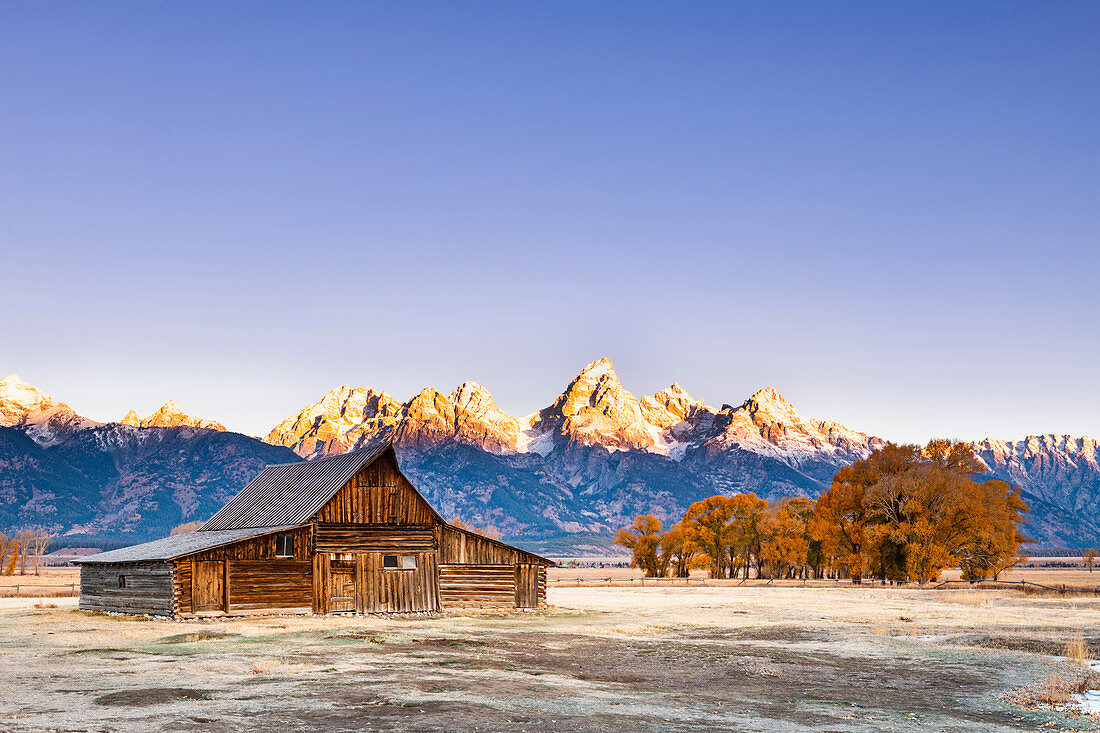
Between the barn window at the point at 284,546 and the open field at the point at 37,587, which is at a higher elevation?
the barn window at the point at 284,546

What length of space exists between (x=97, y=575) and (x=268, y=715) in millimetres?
35345

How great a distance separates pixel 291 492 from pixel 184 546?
6631mm

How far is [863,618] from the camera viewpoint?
159 feet

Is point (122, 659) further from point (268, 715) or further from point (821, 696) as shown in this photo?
point (821, 696)

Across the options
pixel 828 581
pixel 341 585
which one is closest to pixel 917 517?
pixel 828 581

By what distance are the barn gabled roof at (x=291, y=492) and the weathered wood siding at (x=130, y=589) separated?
5.87 metres

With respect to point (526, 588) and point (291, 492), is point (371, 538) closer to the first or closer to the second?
point (291, 492)

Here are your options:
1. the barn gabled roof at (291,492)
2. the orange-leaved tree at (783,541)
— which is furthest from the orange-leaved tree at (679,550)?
the barn gabled roof at (291,492)

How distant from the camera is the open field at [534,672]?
19.9 m

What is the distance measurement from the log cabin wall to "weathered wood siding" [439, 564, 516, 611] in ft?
23.8

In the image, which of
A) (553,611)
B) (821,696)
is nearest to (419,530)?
(553,611)

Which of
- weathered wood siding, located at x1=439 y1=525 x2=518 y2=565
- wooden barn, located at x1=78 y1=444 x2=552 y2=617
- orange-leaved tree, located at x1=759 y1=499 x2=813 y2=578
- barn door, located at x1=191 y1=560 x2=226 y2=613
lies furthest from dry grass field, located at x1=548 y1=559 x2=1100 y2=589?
barn door, located at x1=191 y1=560 x2=226 y2=613

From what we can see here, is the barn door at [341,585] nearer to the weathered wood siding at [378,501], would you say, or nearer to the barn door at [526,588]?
the weathered wood siding at [378,501]

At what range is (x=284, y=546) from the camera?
46812 mm
